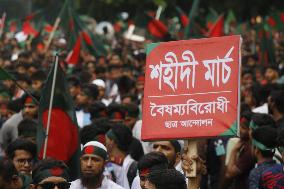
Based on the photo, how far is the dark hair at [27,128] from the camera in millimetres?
10502

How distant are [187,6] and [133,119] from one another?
Answer: 98.3 ft

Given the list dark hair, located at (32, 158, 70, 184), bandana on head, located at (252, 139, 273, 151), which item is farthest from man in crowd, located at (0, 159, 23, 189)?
bandana on head, located at (252, 139, 273, 151)

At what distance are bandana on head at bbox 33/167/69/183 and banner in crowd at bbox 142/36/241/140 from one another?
A: 67 centimetres

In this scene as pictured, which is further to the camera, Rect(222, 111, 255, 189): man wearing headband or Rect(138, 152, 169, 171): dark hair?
Rect(222, 111, 255, 189): man wearing headband

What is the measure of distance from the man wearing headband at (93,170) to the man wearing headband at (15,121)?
9.74ft

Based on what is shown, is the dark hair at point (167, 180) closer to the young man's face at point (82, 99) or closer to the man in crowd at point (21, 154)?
the man in crowd at point (21, 154)

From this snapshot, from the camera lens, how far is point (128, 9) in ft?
147

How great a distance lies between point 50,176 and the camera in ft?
24.7

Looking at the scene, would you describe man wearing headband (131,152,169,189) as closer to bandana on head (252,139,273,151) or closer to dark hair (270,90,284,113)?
bandana on head (252,139,273,151)

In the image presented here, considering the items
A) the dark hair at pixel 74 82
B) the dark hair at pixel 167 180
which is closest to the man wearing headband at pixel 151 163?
the dark hair at pixel 167 180

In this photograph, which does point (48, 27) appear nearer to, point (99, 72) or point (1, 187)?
point (99, 72)

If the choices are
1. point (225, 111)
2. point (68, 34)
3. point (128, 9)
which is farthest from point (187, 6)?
point (225, 111)

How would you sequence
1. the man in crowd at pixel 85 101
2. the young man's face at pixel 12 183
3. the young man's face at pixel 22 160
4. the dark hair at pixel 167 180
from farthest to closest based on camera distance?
the man in crowd at pixel 85 101
the young man's face at pixel 22 160
the young man's face at pixel 12 183
the dark hair at pixel 167 180

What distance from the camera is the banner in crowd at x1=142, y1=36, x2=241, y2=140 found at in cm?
739
